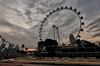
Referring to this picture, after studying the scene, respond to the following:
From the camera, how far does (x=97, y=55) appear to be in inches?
893

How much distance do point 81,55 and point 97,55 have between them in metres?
6.01

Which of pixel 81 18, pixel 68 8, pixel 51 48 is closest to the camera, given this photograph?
pixel 81 18

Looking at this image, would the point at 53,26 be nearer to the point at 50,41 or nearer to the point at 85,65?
the point at 50,41

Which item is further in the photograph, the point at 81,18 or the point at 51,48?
the point at 51,48

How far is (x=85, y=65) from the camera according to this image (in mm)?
8492

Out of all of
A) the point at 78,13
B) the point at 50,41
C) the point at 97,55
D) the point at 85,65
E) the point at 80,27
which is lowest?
the point at 97,55

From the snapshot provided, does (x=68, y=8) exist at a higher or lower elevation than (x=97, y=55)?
higher

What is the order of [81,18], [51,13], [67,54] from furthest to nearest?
1. [51,13]
2. [81,18]
3. [67,54]

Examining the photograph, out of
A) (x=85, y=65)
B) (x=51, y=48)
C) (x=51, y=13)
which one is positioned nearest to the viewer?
(x=85, y=65)

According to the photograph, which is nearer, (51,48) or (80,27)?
(80,27)

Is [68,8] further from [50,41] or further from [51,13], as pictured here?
[50,41]

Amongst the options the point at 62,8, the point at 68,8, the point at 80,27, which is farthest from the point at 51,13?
the point at 80,27

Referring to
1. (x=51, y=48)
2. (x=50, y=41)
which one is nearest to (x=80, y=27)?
(x=51, y=48)

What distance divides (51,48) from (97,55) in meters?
32.3
